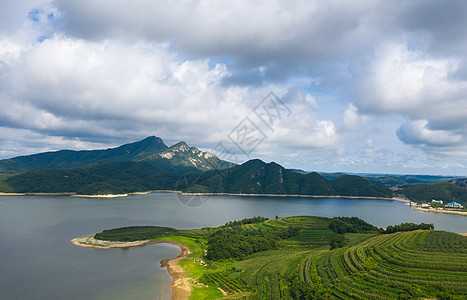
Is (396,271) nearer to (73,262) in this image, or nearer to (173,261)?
(173,261)

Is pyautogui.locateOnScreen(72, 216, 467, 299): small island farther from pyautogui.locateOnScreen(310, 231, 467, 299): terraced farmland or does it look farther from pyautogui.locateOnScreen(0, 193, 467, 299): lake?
pyautogui.locateOnScreen(0, 193, 467, 299): lake

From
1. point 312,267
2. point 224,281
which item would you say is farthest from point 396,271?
point 224,281

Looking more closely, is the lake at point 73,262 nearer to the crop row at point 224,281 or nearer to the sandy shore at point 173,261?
the sandy shore at point 173,261

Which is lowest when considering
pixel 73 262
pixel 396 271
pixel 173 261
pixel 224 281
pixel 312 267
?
pixel 73 262

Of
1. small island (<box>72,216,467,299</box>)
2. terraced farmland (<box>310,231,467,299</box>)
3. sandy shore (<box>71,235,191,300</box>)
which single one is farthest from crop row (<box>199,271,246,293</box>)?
terraced farmland (<box>310,231,467,299</box>)

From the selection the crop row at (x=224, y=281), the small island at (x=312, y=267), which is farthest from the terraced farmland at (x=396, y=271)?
the crop row at (x=224, y=281)

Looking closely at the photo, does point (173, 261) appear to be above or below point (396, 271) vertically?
below
